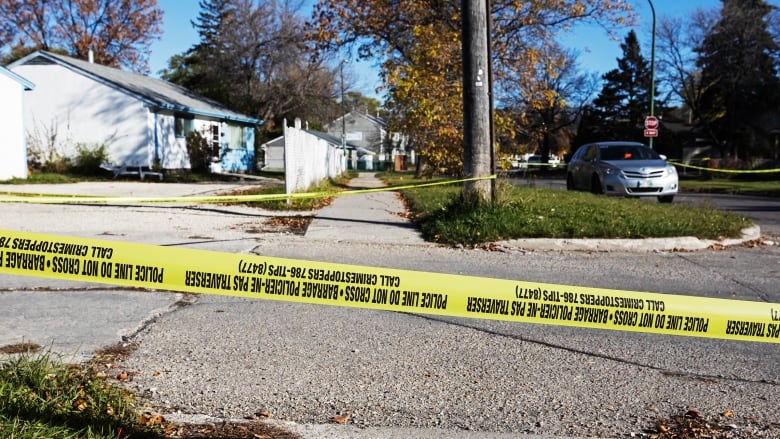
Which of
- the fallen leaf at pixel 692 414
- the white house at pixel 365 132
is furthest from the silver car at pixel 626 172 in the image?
the white house at pixel 365 132

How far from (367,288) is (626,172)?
1439cm

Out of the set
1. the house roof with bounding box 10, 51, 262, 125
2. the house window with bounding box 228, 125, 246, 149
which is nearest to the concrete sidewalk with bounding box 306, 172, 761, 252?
the house roof with bounding box 10, 51, 262, 125

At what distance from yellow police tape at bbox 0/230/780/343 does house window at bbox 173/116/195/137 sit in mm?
26881

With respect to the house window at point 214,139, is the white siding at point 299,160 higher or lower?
lower

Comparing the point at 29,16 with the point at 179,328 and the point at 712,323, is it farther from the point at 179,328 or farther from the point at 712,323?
the point at 712,323

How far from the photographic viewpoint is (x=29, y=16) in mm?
46656

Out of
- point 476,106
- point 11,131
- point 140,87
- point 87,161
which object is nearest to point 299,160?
point 476,106

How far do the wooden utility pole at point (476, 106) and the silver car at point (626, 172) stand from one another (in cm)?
696

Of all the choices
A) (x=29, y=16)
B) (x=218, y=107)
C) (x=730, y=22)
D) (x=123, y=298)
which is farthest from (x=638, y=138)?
(x=123, y=298)

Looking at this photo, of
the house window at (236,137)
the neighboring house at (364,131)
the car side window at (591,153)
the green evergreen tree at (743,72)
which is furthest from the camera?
the neighboring house at (364,131)

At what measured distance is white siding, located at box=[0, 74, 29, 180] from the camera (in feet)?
70.3

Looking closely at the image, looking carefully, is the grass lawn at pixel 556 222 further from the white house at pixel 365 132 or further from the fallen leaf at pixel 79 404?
the white house at pixel 365 132

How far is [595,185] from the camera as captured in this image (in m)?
17.5

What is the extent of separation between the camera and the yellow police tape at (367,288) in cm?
291
